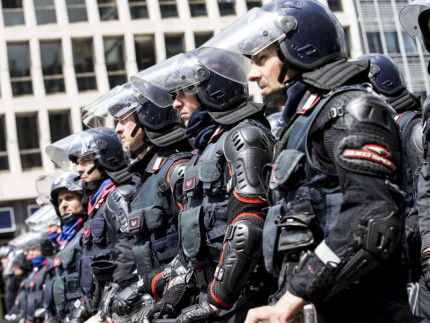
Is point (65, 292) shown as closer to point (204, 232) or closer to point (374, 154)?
point (204, 232)

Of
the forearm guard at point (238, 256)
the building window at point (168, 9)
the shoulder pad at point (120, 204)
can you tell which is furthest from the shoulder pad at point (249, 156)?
the building window at point (168, 9)

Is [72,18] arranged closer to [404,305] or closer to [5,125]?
[5,125]

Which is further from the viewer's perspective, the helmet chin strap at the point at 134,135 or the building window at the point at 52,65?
the building window at the point at 52,65

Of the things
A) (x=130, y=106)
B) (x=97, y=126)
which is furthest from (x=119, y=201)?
(x=97, y=126)

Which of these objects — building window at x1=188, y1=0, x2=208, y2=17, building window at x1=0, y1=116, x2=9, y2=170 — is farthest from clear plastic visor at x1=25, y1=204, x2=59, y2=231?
building window at x1=188, y1=0, x2=208, y2=17

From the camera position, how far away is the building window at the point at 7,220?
1169 inches

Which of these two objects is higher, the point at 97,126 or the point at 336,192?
the point at 97,126

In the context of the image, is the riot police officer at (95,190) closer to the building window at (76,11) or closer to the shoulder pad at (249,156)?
the shoulder pad at (249,156)

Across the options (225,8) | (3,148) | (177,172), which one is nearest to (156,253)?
(177,172)

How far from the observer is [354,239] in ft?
12.1

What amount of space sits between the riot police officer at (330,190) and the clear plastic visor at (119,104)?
134 inches

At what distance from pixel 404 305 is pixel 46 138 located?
90.1 ft

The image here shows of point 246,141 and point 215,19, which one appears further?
point 215,19

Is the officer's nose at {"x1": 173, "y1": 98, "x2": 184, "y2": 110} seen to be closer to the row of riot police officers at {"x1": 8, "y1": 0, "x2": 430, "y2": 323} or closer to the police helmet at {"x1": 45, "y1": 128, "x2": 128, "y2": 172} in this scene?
the row of riot police officers at {"x1": 8, "y1": 0, "x2": 430, "y2": 323}
